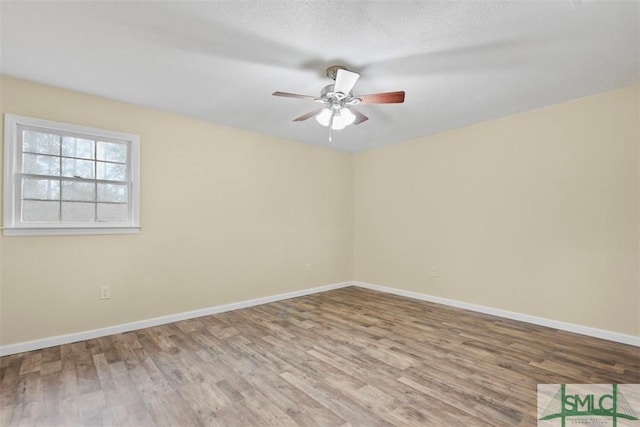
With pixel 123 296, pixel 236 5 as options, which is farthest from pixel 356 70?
pixel 123 296

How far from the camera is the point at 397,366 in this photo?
2.35 metres

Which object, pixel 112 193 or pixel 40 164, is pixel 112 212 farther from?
pixel 40 164

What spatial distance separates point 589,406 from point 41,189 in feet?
14.7

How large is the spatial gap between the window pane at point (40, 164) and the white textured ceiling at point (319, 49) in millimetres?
673

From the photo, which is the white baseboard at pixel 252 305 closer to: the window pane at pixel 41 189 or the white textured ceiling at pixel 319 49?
the window pane at pixel 41 189

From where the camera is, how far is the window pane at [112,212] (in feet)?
9.93

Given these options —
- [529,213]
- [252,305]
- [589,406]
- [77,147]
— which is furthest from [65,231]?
[529,213]

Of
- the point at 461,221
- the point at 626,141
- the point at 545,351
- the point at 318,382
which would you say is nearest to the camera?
the point at 318,382

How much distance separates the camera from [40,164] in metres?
2.71

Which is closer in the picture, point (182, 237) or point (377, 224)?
point (182, 237)

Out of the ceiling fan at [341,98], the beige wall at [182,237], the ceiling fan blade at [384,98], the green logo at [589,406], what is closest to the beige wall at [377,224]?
the beige wall at [182,237]

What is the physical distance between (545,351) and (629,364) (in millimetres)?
533

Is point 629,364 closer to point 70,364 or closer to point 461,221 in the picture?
point 461,221

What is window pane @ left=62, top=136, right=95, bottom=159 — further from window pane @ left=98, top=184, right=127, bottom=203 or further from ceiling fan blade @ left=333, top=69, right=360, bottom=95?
ceiling fan blade @ left=333, top=69, right=360, bottom=95
